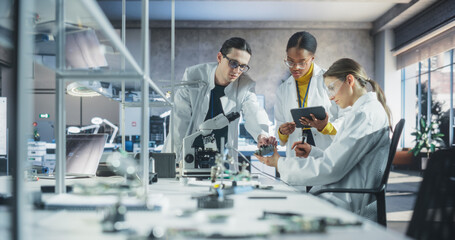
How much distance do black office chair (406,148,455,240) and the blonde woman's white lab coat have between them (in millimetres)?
1397

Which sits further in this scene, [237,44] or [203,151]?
[237,44]

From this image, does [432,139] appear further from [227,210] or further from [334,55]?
[227,210]

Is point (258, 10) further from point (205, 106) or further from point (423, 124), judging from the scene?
point (205, 106)

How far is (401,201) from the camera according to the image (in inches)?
179

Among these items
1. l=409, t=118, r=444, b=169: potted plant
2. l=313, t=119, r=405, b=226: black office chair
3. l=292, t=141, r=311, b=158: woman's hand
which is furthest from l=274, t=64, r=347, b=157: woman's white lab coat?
l=409, t=118, r=444, b=169: potted plant

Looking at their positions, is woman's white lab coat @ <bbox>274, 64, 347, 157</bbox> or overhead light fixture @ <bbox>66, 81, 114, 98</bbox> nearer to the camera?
overhead light fixture @ <bbox>66, 81, 114, 98</bbox>

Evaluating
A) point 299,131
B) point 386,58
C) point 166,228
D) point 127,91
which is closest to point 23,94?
point 166,228

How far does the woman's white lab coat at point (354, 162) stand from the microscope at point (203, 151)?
437mm

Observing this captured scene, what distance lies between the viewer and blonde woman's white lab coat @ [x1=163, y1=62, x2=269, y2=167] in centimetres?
247

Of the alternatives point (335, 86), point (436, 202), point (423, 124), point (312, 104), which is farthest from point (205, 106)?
point (423, 124)

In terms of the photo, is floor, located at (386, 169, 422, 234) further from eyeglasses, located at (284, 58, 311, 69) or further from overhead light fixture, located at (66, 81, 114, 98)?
overhead light fixture, located at (66, 81, 114, 98)

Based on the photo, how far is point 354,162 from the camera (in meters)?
1.59

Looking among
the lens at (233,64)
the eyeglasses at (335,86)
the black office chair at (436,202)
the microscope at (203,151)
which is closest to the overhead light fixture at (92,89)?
the microscope at (203,151)

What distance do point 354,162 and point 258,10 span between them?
6.31 m
